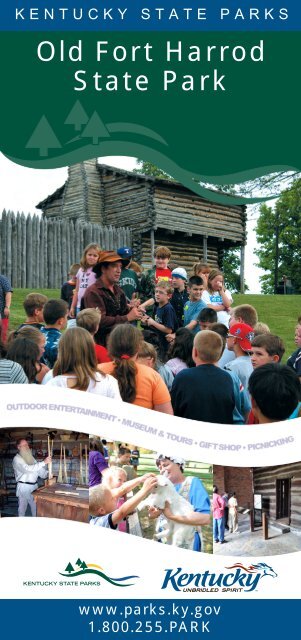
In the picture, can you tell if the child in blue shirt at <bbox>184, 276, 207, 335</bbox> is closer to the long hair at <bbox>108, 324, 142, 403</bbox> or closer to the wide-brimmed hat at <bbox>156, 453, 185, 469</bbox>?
the long hair at <bbox>108, 324, 142, 403</bbox>

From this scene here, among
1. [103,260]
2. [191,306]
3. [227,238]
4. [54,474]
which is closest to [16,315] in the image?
[191,306]

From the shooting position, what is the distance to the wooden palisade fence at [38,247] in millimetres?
18486

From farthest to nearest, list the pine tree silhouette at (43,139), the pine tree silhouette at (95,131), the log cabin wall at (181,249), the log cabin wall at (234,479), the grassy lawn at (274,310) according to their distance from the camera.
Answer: the log cabin wall at (181,249) → the grassy lawn at (274,310) → the pine tree silhouette at (43,139) → the pine tree silhouette at (95,131) → the log cabin wall at (234,479)

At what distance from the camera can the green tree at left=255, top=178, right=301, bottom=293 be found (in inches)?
2004

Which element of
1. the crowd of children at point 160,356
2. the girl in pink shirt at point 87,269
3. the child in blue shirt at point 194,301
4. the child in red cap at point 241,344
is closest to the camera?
the crowd of children at point 160,356

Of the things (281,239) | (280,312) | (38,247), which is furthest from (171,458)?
(281,239)

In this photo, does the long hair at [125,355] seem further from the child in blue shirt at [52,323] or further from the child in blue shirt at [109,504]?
the child in blue shirt at [52,323]

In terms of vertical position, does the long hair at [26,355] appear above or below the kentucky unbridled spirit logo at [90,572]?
above

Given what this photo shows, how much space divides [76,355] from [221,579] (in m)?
1.37

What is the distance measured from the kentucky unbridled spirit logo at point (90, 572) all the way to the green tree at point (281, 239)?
45.2 metres

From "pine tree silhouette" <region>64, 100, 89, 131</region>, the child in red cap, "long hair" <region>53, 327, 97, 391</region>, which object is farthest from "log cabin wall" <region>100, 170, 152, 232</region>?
"long hair" <region>53, 327, 97, 391</region>

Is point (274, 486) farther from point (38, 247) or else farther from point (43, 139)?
point (38, 247)

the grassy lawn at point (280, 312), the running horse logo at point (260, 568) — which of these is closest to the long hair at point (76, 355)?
the running horse logo at point (260, 568)

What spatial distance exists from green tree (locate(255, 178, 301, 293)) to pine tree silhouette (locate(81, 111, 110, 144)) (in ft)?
142
